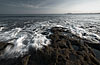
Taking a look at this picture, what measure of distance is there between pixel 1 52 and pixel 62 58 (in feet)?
20.0

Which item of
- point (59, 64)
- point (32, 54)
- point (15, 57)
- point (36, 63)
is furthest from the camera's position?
point (32, 54)

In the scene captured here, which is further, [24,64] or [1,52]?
[1,52]

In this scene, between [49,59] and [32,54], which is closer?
[49,59]

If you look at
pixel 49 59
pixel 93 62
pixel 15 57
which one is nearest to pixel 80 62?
pixel 93 62

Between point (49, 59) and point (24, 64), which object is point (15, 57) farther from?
point (49, 59)

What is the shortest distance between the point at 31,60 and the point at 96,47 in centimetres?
770

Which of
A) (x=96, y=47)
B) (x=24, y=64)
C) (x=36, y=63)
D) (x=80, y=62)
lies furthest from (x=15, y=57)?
(x=96, y=47)

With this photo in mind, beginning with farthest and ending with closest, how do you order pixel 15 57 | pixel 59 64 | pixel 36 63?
pixel 15 57 → pixel 36 63 → pixel 59 64

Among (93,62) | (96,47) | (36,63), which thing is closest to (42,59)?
(36,63)

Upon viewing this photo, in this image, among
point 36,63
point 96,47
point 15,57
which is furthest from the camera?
point 96,47

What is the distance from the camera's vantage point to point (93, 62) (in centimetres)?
581

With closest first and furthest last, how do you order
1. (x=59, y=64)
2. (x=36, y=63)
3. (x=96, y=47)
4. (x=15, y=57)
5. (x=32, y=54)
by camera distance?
(x=59, y=64) < (x=36, y=63) < (x=15, y=57) < (x=32, y=54) < (x=96, y=47)

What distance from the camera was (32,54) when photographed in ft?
22.9

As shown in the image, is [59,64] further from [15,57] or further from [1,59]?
[1,59]
